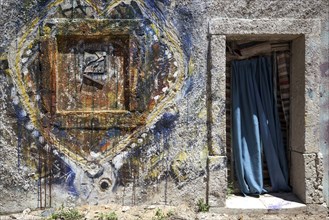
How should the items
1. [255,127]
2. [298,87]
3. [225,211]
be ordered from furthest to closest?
[255,127]
[298,87]
[225,211]

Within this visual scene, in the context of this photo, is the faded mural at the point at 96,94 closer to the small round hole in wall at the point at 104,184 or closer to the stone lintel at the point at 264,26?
the small round hole in wall at the point at 104,184

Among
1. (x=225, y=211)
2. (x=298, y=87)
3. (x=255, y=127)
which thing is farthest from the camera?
(x=255, y=127)

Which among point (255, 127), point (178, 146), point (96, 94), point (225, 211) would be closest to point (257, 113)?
point (255, 127)

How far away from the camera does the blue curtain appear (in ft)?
18.1

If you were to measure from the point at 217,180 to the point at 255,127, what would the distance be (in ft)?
3.04

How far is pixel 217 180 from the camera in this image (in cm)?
515

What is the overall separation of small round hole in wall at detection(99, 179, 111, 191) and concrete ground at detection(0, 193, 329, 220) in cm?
22

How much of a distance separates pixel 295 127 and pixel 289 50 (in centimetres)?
106

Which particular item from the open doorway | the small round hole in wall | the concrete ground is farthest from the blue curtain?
the small round hole in wall

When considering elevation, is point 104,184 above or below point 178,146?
below

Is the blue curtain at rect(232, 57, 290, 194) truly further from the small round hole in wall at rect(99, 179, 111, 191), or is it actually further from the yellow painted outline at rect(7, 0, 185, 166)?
the small round hole in wall at rect(99, 179, 111, 191)

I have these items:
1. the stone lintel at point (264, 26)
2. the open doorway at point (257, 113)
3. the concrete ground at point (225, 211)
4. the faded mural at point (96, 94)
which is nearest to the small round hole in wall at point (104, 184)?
the faded mural at point (96, 94)

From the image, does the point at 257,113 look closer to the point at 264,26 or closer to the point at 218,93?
the point at 218,93

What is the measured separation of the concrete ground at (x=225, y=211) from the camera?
4996mm
